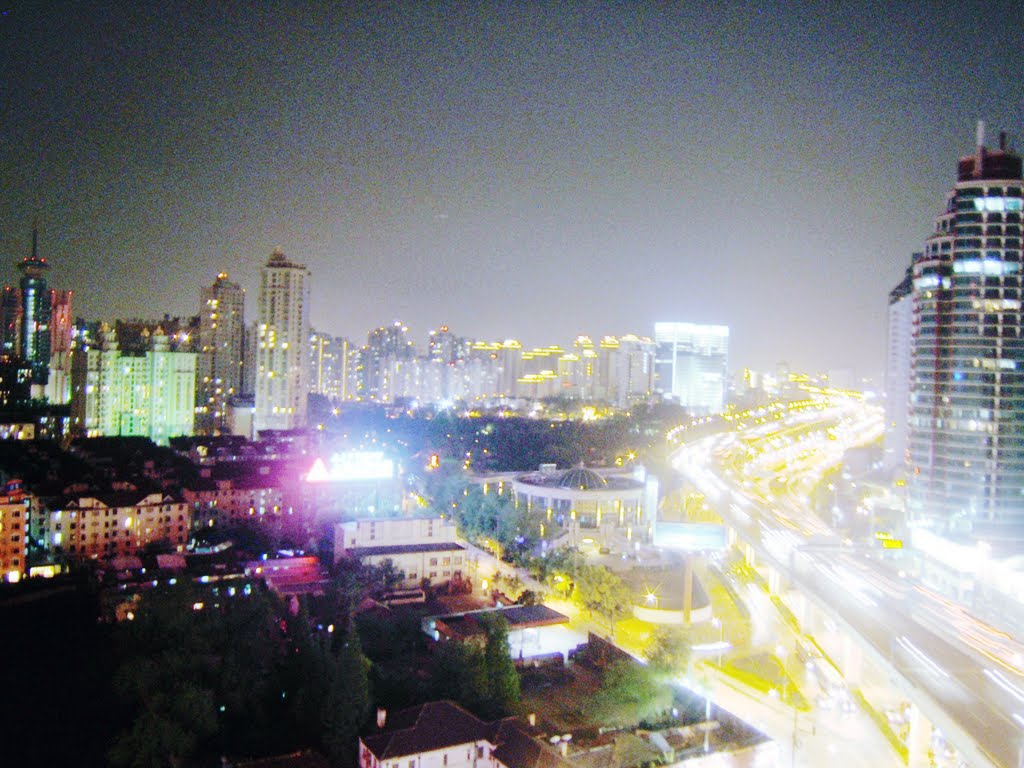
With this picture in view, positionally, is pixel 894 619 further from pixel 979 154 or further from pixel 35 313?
pixel 35 313

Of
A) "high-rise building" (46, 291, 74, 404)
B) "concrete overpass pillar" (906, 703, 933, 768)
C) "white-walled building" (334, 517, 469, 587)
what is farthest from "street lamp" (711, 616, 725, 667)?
"high-rise building" (46, 291, 74, 404)

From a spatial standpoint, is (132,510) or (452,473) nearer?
(132,510)

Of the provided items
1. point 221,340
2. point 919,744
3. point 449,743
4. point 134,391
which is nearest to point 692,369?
point 221,340

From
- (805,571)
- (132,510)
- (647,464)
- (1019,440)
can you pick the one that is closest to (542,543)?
(805,571)

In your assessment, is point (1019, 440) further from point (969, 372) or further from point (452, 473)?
point (452, 473)

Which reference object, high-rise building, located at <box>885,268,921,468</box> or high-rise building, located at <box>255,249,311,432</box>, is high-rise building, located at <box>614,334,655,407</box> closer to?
high-rise building, located at <box>255,249,311,432</box>

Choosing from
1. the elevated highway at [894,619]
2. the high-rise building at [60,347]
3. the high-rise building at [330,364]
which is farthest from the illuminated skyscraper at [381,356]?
the elevated highway at [894,619]

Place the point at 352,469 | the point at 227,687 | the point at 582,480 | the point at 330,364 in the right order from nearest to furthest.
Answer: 1. the point at 227,687
2. the point at 352,469
3. the point at 582,480
4. the point at 330,364

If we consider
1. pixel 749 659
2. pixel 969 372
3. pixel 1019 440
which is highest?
pixel 969 372
